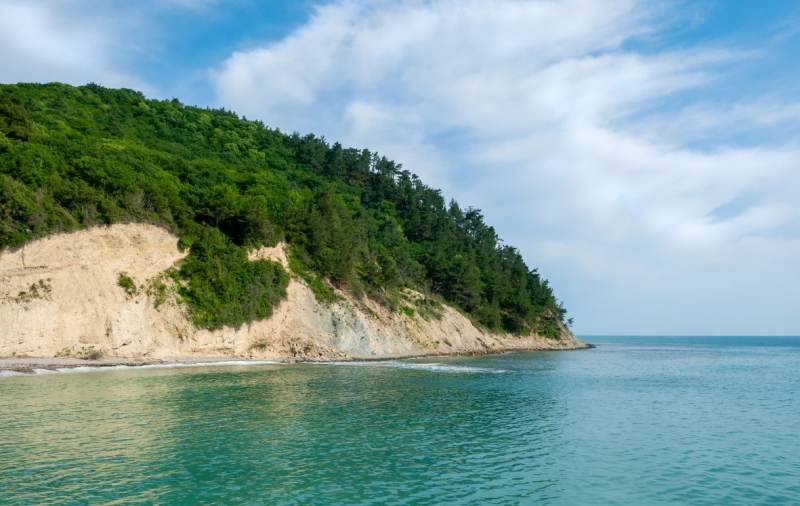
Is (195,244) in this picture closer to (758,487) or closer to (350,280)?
(350,280)

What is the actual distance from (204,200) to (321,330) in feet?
62.3

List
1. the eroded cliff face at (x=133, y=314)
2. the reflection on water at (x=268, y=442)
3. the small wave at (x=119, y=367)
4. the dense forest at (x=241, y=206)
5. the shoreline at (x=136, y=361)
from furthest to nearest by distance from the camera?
the dense forest at (x=241, y=206) < the eroded cliff face at (x=133, y=314) < the shoreline at (x=136, y=361) < the small wave at (x=119, y=367) < the reflection on water at (x=268, y=442)

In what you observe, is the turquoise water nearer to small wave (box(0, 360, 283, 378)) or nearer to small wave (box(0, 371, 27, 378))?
small wave (box(0, 371, 27, 378))

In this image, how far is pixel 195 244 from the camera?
54.6 metres

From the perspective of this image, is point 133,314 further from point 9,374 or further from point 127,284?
point 9,374

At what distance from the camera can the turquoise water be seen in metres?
14.0

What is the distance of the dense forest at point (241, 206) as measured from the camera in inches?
1892

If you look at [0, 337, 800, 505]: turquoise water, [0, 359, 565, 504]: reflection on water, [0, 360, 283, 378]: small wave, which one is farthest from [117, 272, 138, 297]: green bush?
[0, 359, 565, 504]: reflection on water

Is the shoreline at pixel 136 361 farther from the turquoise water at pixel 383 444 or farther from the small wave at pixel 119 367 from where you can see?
the turquoise water at pixel 383 444

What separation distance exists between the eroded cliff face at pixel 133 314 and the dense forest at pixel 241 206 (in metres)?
1.49

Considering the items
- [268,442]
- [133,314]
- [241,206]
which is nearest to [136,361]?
[133,314]

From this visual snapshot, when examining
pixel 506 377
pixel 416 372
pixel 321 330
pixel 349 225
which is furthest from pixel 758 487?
pixel 349 225

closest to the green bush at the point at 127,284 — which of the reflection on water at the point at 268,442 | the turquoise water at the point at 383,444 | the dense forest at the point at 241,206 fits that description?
the dense forest at the point at 241,206

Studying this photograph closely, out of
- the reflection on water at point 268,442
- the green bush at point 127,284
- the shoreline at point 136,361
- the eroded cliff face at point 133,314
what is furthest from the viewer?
the green bush at point 127,284
